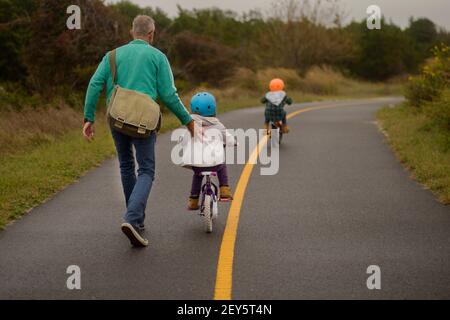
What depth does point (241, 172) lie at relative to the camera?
444 inches

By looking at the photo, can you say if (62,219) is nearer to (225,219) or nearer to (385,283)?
(225,219)

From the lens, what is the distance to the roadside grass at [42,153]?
908 cm

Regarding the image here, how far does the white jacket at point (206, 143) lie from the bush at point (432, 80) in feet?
36.9

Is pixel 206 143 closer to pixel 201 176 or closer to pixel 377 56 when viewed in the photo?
pixel 201 176

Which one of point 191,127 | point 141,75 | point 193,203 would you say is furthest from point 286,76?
point 141,75

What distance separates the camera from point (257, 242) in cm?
680

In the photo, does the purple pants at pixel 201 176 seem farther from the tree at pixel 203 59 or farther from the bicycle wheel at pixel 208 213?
the tree at pixel 203 59

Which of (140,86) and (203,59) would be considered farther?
(203,59)

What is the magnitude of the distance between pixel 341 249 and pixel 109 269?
2.08 meters

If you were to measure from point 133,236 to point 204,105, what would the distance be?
1527 millimetres

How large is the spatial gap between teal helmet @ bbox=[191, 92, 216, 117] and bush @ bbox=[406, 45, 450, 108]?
36.9ft

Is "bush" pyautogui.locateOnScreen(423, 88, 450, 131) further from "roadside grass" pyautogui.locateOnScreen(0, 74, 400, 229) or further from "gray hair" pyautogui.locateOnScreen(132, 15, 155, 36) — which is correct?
"gray hair" pyautogui.locateOnScreen(132, 15, 155, 36)

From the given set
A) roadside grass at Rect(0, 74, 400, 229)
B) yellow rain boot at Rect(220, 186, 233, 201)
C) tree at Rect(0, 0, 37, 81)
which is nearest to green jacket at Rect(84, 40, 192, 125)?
yellow rain boot at Rect(220, 186, 233, 201)

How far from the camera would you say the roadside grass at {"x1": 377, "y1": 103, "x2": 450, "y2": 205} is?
9.94 meters
